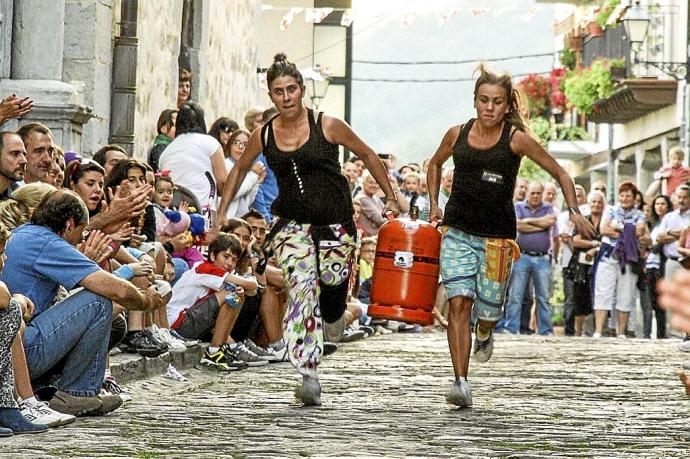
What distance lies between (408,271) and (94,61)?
237 inches

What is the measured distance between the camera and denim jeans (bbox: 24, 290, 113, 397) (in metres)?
8.34

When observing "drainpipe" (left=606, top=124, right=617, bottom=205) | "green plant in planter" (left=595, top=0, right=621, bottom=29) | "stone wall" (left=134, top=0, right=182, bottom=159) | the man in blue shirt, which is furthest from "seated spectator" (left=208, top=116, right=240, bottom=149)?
"drainpipe" (left=606, top=124, right=617, bottom=205)

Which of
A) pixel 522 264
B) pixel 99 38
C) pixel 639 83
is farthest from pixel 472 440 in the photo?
pixel 639 83

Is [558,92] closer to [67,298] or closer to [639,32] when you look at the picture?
[639,32]

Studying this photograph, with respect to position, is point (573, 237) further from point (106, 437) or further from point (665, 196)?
point (106, 437)

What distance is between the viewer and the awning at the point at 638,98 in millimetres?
33250

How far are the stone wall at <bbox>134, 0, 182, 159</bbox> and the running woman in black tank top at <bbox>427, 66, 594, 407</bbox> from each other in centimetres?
733

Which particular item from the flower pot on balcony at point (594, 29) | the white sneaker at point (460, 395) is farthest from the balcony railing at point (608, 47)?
the white sneaker at point (460, 395)

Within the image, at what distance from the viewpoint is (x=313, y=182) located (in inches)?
380

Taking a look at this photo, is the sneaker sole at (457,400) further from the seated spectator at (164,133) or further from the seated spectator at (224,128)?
the seated spectator at (224,128)

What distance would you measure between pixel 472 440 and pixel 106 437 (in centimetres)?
158

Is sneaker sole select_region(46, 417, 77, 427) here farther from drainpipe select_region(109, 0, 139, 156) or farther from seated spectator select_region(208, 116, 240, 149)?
drainpipe select_region(109, 0, 139, 156)

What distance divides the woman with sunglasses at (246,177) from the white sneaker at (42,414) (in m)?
6.82

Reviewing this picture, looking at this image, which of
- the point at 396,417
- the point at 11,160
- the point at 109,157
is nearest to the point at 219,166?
the point at 109,157
